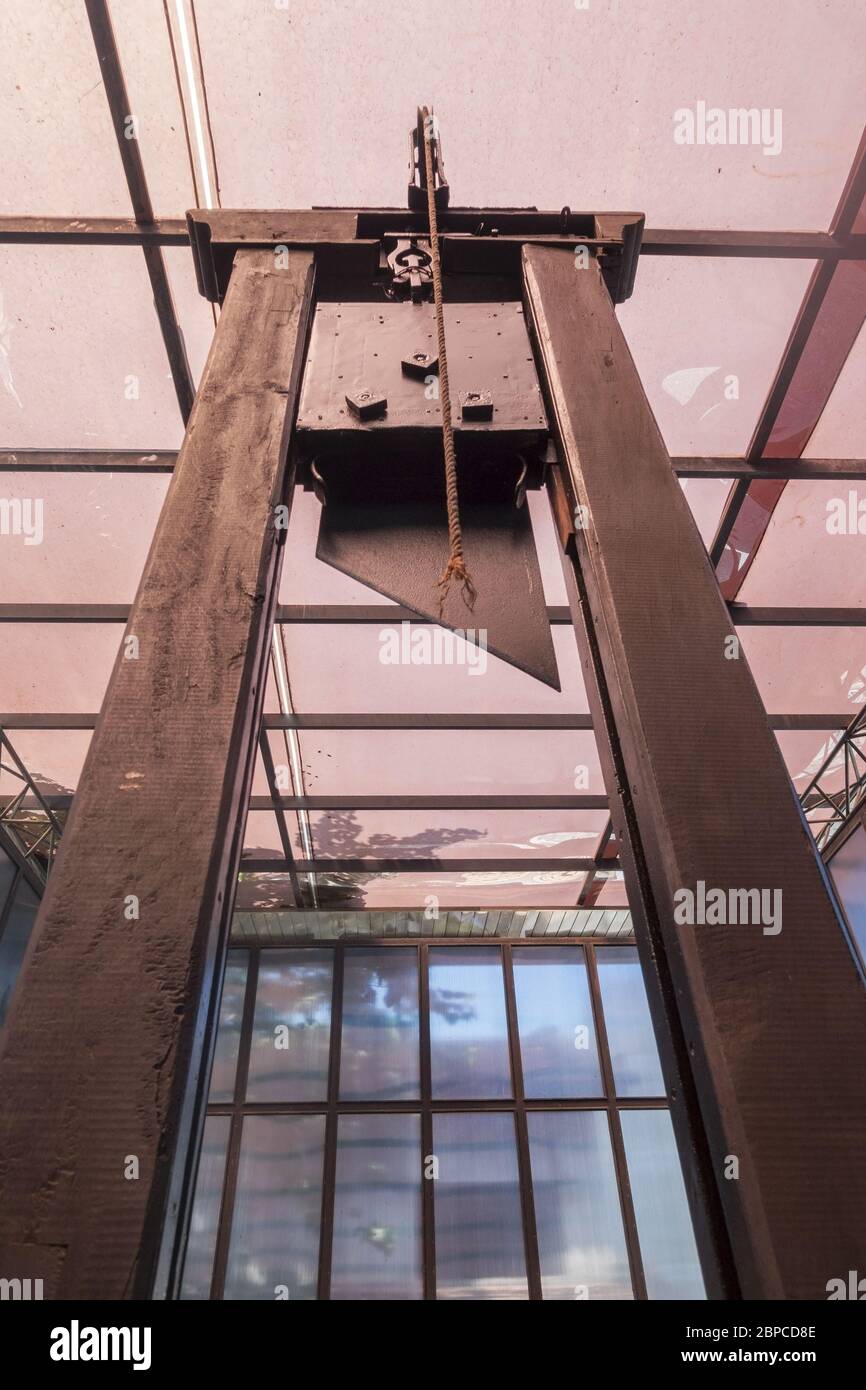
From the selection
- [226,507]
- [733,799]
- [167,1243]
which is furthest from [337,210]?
[167,1243]

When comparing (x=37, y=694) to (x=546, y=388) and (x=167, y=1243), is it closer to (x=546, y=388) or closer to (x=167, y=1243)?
(x=546, y=388)

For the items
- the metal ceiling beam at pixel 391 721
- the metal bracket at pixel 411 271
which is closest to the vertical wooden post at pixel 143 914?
the metal bracket at pixel 411 271

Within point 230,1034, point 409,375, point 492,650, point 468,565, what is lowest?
point 492,650

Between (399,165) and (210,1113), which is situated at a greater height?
(399,165)

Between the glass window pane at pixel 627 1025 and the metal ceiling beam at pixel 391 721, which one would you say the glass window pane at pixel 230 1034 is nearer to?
the metal ceiling beam at pixel 391 721

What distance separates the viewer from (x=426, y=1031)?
331 inches

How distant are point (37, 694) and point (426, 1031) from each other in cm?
520

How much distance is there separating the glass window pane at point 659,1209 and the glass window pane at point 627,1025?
0.30 metres

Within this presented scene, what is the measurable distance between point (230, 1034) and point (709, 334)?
301 inches

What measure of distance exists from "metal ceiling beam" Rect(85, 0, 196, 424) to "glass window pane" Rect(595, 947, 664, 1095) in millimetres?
6701

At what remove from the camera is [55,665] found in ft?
19.0

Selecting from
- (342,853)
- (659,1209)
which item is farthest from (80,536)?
(659,1209)

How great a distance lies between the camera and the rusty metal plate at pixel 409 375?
183cm

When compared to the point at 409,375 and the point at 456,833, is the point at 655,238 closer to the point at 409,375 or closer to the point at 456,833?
the point at 409,375
